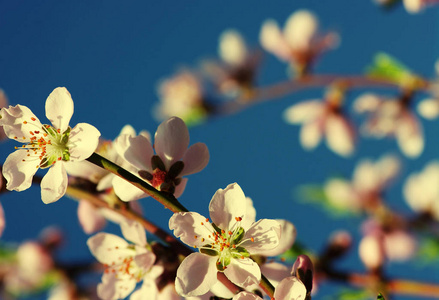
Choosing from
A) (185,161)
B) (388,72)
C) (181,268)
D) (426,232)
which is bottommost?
Result: (181,268)

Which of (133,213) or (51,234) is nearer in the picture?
(133,213)

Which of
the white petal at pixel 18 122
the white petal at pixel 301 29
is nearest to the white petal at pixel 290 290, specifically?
the white petal at pixel 18 122

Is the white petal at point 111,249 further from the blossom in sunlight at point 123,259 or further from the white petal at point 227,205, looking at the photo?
the white petal at point 227,205

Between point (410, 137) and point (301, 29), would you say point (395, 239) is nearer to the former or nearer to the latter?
point (410, 137)

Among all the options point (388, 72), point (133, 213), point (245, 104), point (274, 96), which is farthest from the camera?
point (245, 104)

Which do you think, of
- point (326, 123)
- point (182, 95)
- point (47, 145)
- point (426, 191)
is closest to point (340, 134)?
point (326, 123)

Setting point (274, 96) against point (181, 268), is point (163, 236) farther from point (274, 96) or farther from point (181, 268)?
point (274, 96)

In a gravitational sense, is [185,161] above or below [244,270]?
above

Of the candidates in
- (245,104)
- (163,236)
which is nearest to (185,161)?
(163,236)
